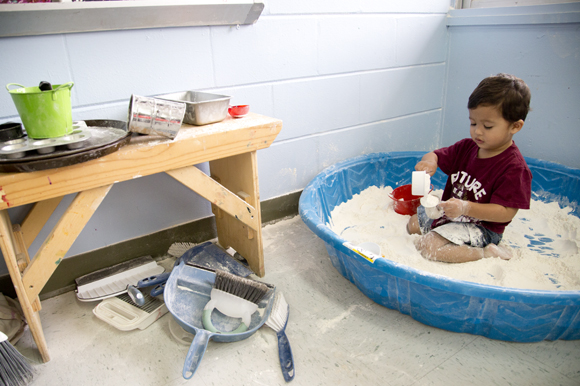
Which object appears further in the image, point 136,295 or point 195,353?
point 136,295

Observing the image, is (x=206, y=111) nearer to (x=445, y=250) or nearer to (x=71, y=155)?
(x=71, y=155)

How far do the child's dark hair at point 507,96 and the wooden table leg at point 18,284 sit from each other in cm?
140

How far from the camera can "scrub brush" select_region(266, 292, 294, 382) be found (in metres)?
1.01

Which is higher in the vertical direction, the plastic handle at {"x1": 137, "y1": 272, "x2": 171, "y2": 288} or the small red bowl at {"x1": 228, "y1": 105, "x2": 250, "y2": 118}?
the small red bowl at {"x1": 228, "y1": 105, "x2": 250, "y2": 118}

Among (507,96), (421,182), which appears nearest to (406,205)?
(421,182)

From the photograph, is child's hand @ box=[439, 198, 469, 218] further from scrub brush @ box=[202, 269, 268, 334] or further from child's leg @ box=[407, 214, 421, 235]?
scrub brush @ box=[202, 269, 268, 334]

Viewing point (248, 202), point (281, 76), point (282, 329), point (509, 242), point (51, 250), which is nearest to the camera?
point (51, 250)

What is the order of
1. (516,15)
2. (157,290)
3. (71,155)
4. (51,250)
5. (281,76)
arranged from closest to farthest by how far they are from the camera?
(71,155)
(51,250)
(157,290)
(281,76)
(516,15)

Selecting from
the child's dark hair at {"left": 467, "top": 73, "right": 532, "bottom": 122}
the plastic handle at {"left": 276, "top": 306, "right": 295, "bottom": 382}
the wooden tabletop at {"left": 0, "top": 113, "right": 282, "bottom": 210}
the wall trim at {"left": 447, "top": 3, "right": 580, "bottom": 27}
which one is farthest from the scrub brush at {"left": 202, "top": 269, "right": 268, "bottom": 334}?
the wall trim at {"left": 447, "top": 3, "right": 580, "bottom": 27}

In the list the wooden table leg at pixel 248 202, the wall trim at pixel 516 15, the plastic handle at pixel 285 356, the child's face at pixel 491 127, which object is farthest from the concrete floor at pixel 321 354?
the wall trim at pixel 516 15

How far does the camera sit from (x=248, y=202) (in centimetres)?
134

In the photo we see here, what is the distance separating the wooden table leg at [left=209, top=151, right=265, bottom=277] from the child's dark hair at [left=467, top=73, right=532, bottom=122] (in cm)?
77

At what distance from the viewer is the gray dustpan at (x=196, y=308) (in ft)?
3.32

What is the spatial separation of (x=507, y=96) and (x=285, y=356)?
102cm
